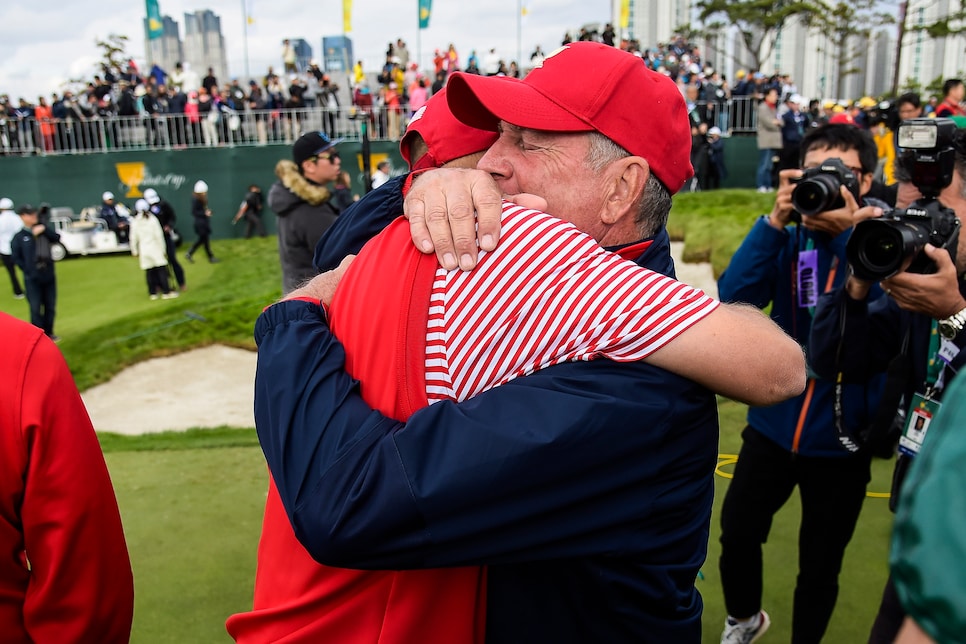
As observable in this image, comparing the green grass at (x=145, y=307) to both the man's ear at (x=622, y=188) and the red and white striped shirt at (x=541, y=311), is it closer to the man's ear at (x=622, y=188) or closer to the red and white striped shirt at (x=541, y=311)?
the man's ear at (x=622, y=188)

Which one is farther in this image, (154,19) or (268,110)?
(154,19)

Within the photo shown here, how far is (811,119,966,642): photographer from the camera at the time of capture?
7.72 ft

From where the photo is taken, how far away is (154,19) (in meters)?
30.3

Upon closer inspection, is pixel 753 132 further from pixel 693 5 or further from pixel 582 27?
pixel 693 5

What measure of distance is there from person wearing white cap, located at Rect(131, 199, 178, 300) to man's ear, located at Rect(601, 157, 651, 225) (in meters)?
13.6

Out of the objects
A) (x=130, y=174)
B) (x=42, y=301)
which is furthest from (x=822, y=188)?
(x=130, y=174)

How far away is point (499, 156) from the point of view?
153cm

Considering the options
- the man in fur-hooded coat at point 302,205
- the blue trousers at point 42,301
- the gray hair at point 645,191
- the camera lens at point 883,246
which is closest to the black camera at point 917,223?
the camera lens at point 883,246

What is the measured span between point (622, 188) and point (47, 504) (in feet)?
4.38

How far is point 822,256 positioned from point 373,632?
8.78 feet

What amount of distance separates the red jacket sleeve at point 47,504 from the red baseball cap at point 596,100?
102 centimetres

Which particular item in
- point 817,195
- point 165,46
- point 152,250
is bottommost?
point 152,250

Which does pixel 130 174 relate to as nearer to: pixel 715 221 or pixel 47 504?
pixel 715 221

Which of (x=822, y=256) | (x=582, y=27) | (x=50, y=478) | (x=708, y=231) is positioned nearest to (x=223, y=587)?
(x=50, y=478)
